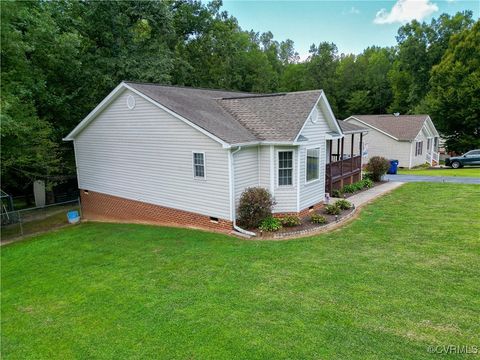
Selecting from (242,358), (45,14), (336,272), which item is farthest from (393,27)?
(242,358)

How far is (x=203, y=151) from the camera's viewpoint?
11758 mm

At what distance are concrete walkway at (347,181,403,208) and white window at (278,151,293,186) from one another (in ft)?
13.3

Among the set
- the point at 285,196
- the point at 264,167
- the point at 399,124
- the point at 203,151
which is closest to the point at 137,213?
the point at 203,151

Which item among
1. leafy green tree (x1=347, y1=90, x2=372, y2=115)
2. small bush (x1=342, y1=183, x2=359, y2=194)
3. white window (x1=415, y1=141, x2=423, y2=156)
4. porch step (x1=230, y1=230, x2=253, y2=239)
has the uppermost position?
leafy green tree (x1=347, y1=90, x2=372, y2=115)

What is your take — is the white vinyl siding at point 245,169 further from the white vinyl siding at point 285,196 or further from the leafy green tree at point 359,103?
the leafy green tree at point 359,103

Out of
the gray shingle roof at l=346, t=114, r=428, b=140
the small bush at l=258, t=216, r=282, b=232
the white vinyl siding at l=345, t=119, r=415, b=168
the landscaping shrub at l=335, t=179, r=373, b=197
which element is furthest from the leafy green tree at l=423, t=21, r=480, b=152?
the small bush at l=258, t=216, r=282, b=232

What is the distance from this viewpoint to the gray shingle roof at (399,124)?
29.4m

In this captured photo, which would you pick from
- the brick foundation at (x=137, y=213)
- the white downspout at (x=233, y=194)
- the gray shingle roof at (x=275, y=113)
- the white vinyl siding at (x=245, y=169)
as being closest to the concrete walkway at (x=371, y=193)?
the gray shingle roof at (x=275, y=113)

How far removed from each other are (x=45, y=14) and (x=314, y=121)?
13.0 m

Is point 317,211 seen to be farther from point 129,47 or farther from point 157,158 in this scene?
point 129,47

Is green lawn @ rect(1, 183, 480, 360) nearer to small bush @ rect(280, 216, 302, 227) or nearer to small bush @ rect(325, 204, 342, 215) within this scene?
small bush @ rect(280, 216, 302, 227)

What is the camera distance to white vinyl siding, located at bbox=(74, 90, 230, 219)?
1177cm

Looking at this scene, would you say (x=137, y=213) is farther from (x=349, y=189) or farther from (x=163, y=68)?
(x=163, y=68)

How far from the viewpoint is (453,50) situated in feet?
120
